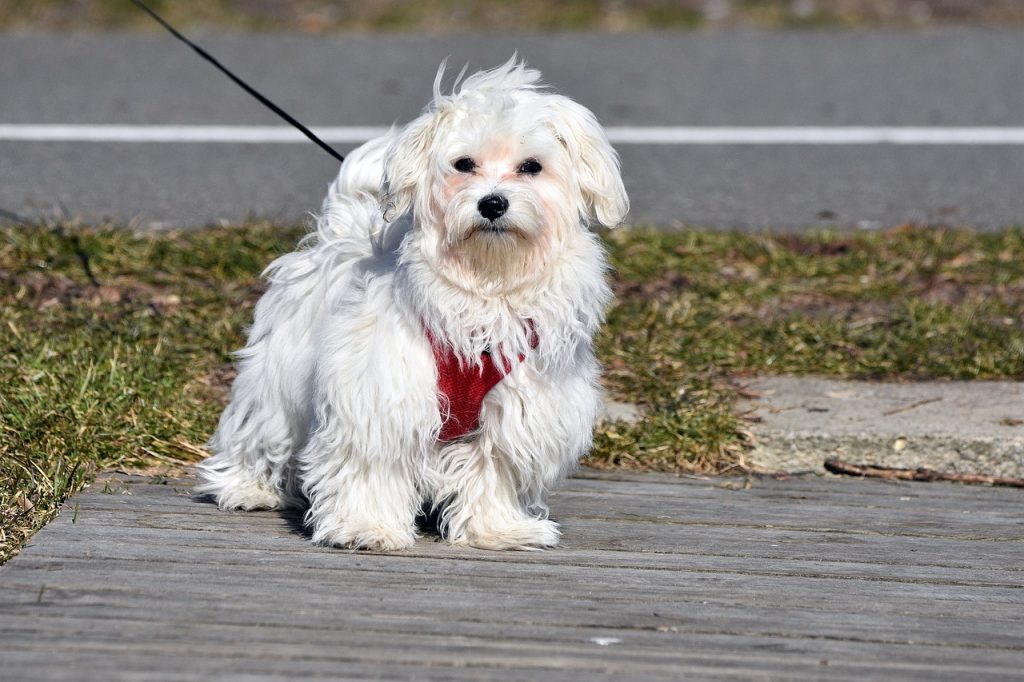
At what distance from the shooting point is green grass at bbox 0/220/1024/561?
430 cm

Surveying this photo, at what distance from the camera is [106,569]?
3273 millimetres

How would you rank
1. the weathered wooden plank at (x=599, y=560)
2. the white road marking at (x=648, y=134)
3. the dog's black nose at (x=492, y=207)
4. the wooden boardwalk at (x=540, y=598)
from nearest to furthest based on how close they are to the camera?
1. the wooden boardwalk at (x=540, y=598)
2. the dog's black nose at (x=492, y=207)
3. the weathered wooden plank at (x=599, y=560)
4. the white road marking at (x=648, y=134)

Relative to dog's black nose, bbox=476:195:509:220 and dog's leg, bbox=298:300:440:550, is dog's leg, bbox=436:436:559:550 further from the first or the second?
dog's black nose, bbox=476:195:509:220

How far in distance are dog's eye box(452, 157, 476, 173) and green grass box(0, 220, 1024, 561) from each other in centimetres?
134

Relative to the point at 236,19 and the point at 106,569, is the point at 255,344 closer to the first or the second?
the point at 106,569

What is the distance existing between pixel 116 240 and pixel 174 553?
7.76ft

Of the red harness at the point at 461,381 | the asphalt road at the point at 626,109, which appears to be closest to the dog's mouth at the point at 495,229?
the red harness at the point at 461,381

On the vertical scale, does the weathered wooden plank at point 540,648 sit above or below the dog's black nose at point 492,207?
below

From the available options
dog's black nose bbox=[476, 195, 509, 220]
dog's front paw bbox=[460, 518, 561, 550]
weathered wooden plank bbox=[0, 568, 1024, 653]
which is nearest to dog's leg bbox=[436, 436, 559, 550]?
dog's front paw bbox=[460, 518, 561, 550]

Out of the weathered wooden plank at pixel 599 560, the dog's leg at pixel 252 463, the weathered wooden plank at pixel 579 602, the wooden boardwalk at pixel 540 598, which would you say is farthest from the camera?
the dog's leg at pixel 252 463

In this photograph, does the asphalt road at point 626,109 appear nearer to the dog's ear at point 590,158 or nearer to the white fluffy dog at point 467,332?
the white fluffy dog at point 467,332

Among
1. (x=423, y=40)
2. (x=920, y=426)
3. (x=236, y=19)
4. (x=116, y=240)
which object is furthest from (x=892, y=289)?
(x=236, y=19)

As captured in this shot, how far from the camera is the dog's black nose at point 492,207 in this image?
328cm

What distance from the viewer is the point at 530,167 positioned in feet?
11.2
